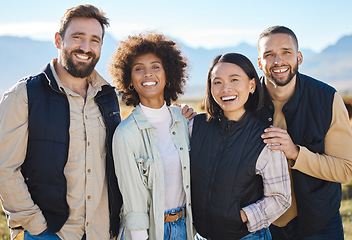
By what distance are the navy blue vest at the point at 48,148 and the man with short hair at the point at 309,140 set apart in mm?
1845

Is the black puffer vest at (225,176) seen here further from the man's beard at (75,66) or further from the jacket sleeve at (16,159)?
the jacket sleeve at (16,159)

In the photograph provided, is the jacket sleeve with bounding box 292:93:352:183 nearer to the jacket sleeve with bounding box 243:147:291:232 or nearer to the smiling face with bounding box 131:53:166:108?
the jacket sleeve with bounding box 243:147:291:232

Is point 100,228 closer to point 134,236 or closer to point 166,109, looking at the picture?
point 134,236

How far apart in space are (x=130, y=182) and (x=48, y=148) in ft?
2.41

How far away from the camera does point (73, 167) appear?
3.07 meters

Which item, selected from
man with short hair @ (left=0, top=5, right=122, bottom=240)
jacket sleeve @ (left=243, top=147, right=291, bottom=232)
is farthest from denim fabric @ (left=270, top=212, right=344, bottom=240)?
man with short hair @ (left=0, top=5, right=122, bottom=240)

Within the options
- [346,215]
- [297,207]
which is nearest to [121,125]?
[297,207]

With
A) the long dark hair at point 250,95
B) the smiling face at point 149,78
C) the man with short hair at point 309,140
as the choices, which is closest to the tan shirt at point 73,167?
the smiling face at point 149,78

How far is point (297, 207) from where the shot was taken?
3.45m

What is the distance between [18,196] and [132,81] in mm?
1471

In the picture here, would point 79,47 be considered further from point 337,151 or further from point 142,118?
point 337,151

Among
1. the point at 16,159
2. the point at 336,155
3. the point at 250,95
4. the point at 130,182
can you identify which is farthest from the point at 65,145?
the point at 336,155

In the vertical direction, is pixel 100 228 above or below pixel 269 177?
below

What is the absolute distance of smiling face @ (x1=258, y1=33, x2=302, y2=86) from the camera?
358cm
